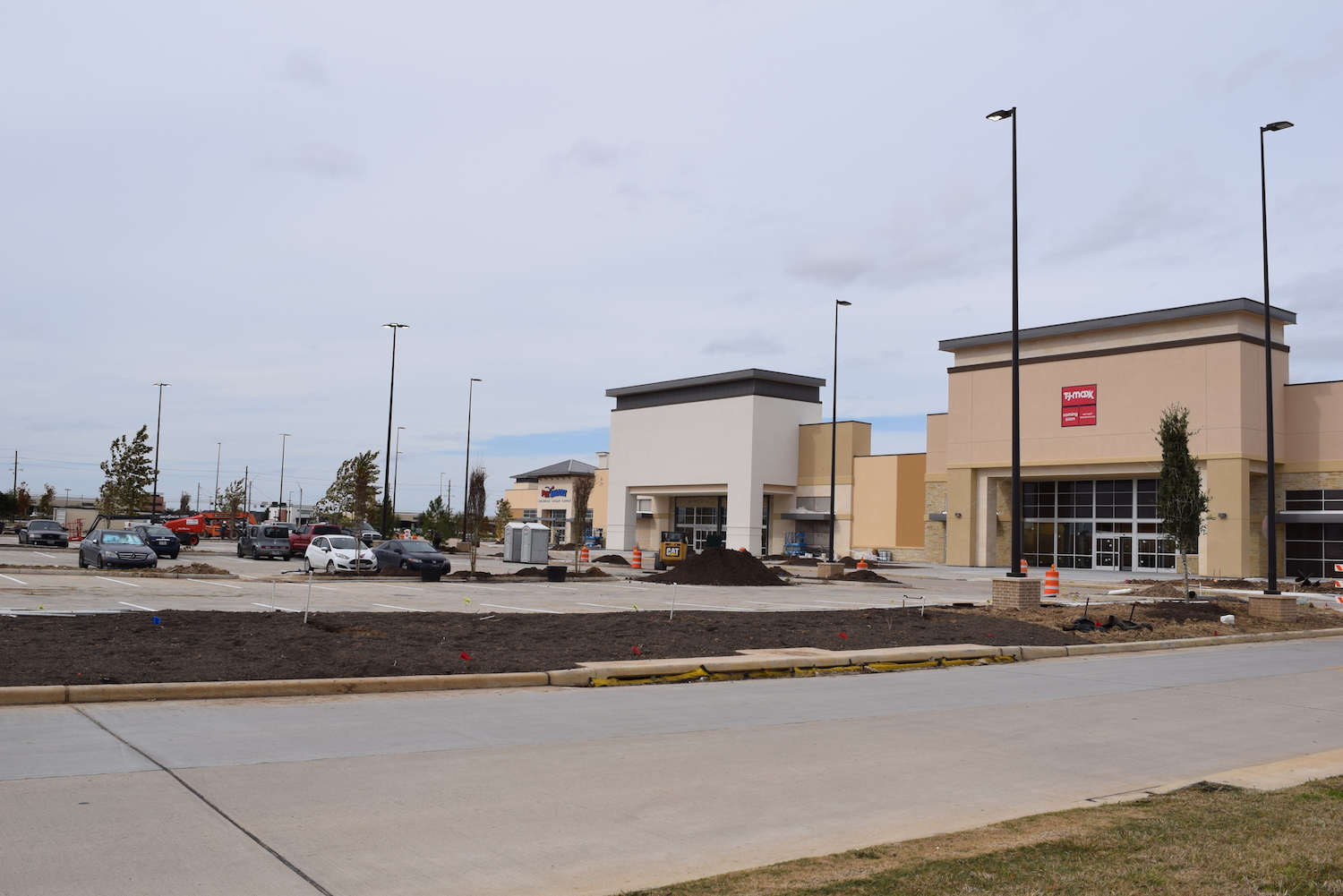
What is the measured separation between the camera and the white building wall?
245 feet

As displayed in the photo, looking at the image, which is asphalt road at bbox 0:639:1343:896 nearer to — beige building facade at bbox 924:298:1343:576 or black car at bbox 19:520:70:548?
beige building facade at bbox 924:298:1343:576

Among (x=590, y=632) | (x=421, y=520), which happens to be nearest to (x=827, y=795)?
(x=590, y=632)

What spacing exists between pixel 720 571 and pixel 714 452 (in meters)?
39.5

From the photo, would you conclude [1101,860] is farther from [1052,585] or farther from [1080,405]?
[1080,405]

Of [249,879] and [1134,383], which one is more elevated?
[1134,383]

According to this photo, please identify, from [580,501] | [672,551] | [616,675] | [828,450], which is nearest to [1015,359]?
[616,675]

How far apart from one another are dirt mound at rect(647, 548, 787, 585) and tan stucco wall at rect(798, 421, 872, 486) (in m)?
34.8

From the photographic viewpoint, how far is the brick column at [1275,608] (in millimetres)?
24750

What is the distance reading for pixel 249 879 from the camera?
5312mm

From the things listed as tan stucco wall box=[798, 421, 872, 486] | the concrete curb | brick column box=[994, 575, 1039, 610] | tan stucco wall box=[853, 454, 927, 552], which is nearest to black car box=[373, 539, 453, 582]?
brick column box=[994, 575, 1039, 610]

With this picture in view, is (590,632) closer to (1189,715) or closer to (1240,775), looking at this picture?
(1189,715)

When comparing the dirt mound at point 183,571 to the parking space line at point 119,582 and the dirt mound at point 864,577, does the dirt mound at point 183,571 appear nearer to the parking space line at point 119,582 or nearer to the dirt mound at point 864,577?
the parking space line at point 119,582

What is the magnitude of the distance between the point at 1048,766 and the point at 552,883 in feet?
16.1

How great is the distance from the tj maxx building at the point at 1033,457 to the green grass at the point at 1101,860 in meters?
31.9
